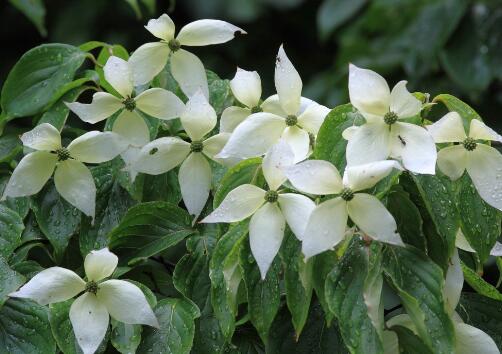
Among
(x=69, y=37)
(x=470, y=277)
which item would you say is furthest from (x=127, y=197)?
(x=69, y=37)

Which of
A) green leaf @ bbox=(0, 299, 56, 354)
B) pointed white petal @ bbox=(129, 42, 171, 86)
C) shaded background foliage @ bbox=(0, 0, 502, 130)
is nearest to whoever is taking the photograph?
green leaf @ bbox=(0, 299, 56, 354)

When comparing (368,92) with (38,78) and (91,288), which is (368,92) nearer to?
(91,288)

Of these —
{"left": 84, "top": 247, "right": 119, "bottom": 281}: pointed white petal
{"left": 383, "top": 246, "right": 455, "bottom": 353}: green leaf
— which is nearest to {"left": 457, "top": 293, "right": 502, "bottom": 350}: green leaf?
{"left": 383, "top": 246, "right": 455, "bottom": 353}: green leaf

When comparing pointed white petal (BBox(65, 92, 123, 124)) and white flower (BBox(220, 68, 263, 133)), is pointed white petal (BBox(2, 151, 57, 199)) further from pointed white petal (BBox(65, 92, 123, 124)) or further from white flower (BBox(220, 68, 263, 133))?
white flower (BBox(220, 68, 263, 133))

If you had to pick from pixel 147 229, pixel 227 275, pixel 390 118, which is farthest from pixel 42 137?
pixel 390 118

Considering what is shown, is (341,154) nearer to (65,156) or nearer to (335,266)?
(335,266)

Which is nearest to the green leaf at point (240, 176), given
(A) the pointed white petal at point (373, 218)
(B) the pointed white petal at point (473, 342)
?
(A) the pointed white petal at point (373, 218)

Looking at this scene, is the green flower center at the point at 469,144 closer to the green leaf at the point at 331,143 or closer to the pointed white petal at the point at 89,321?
the green leaf at the point at 331,143
